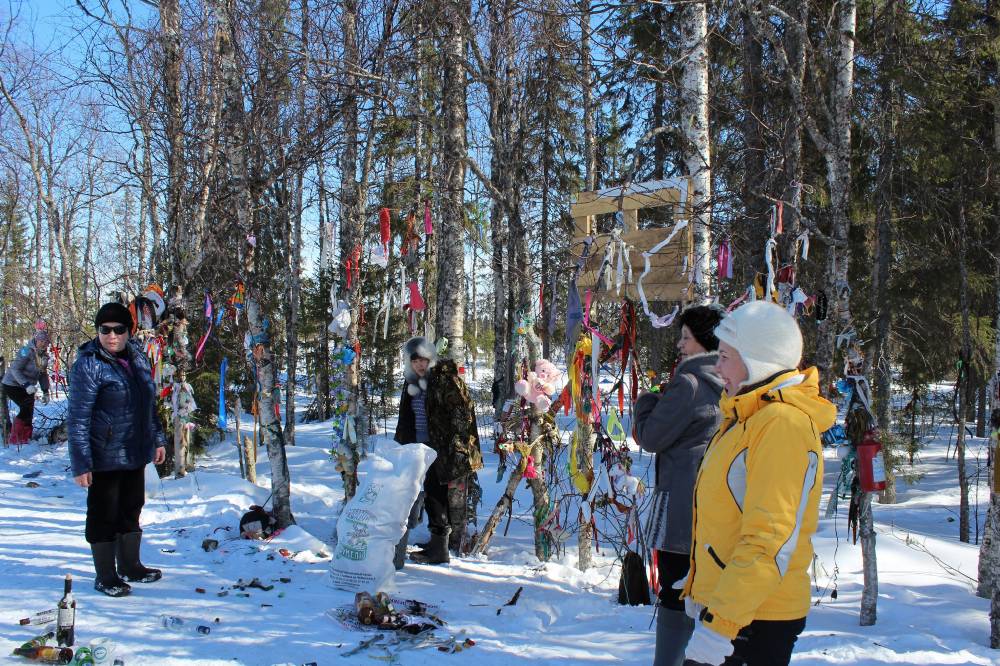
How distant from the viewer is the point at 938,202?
8383mm

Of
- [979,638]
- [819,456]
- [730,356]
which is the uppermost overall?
[730,356]

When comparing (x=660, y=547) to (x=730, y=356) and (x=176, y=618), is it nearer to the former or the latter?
(x=730, y=356)

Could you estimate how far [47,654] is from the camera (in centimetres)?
293

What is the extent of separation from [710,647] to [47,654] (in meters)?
2.89

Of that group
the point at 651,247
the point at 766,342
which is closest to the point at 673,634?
the point at 766,342

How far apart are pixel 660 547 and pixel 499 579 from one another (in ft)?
7.91

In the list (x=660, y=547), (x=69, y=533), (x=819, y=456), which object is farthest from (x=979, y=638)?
(x=69, y=533)

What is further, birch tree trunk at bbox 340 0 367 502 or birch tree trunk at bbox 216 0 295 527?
birch tree trunk at bbox 340 0 367 502

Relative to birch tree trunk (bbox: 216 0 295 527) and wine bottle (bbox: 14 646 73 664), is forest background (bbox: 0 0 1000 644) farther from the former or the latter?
wine bottle (bbox: 14 646 73 664)

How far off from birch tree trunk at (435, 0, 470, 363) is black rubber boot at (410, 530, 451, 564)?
4.77ft

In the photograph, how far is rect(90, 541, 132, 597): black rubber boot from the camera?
381 centimetres

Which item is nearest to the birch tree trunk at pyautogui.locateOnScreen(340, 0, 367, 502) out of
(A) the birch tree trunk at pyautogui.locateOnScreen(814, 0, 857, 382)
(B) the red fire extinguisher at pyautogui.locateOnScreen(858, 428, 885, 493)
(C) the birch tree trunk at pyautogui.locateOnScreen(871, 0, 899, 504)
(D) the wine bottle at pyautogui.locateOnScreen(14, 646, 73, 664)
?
(D) the wine bottle at pyautogui.locateOnScreen(14, 646, 73, 664)

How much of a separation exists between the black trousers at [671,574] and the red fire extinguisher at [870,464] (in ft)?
7.04

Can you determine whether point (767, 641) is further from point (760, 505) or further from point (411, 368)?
point (411, 368)
